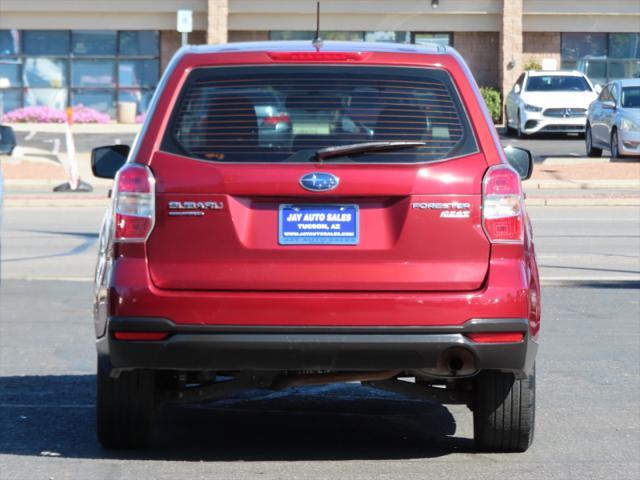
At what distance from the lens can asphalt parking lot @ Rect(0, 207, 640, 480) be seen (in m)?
6.24

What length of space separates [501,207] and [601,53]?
137 ft

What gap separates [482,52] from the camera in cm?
4556

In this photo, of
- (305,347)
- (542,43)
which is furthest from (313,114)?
(542,43)

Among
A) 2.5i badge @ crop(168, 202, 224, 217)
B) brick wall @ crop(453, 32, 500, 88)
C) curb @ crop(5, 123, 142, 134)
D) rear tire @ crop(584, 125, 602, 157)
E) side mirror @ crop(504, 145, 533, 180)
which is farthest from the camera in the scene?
brick wall @ crop(453, 32, 500, 88)

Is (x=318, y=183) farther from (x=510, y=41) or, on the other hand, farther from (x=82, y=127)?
(x=510, y=41)

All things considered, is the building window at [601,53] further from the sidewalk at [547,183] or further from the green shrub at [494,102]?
the sidewalk at [547,183]

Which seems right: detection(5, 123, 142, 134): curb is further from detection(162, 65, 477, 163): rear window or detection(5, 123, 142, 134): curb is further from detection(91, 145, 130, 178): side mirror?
detection(162, 65, 477, 163): rear window

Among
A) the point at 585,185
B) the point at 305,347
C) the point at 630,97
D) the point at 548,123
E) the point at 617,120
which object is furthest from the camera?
the point at 548,123

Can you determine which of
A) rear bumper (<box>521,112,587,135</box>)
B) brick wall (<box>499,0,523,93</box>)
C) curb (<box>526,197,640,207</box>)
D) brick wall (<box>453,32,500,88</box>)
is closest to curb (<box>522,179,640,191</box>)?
curb (<box>526,197,640,207</box>)

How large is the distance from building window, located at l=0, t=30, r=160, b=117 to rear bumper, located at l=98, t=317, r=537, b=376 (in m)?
41.1

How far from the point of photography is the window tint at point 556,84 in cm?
3731

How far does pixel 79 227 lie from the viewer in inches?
733

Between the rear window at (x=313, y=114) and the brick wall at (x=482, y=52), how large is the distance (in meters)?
39.6

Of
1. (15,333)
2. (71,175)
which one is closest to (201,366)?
(15,333)
